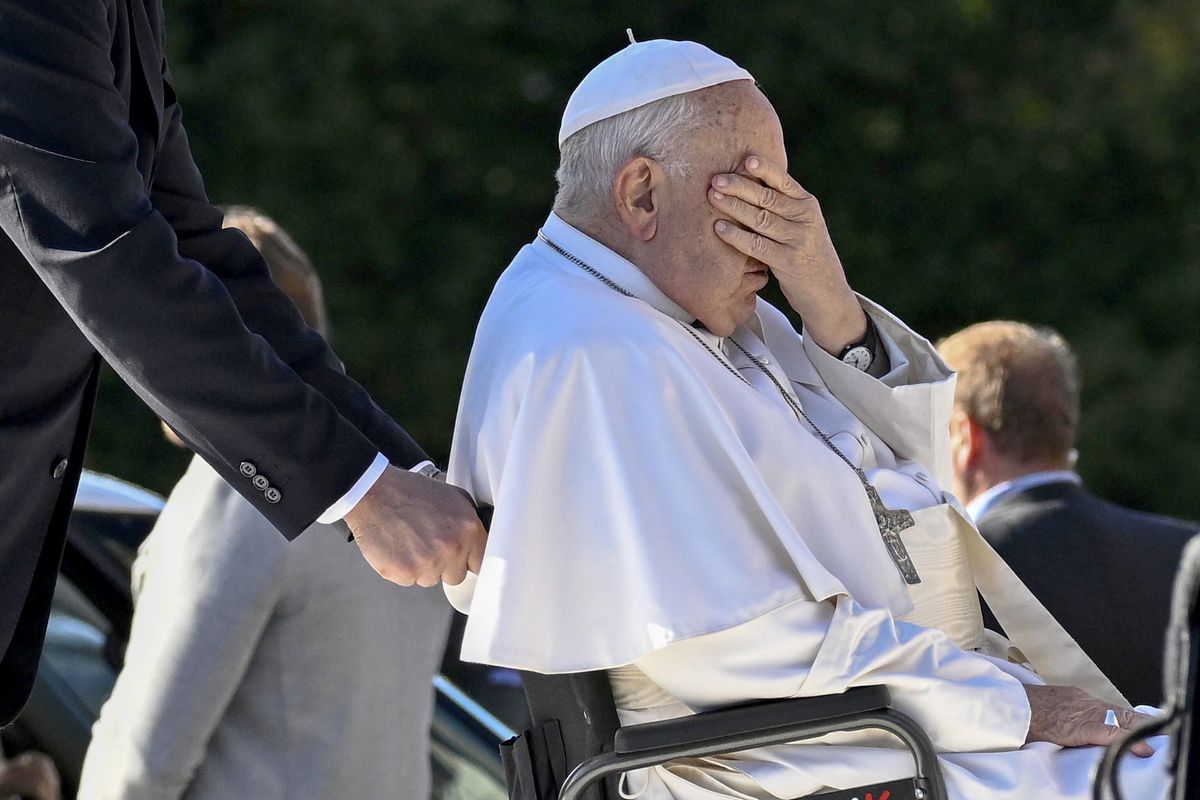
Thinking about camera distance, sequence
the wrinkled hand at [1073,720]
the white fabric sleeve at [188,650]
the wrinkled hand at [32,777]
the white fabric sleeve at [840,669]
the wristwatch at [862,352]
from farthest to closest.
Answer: the wrinkled hand at [32,777], the wristwatch at [862,352], the white fabric sleeve at [188,650], the wrinkled hand at [1073,720], the white fabric sleeve at [840,669]

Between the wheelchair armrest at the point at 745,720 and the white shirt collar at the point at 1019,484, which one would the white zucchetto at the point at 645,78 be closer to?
the wheelchair armrest at the point at 745,720

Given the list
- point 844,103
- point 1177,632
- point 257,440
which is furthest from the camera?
point 844,103

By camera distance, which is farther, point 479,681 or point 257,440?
point 479,681

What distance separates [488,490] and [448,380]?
9.26 metres

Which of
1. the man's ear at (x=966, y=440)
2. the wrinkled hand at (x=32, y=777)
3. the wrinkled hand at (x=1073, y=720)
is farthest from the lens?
the man's ear at (x=966, y=440)

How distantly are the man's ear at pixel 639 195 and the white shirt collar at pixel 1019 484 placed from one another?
5.59ft

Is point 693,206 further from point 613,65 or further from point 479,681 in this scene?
point 479,681

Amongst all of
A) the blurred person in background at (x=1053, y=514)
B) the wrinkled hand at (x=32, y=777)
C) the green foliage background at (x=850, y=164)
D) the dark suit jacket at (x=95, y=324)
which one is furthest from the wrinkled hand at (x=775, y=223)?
the green foliage background at (x=850, y=164)

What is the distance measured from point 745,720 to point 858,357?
0.99 metres

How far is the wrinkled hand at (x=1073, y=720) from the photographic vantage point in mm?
2629

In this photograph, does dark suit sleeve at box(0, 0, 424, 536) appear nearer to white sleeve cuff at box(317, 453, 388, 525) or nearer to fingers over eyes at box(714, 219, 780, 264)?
white sleeve cuff at box(317, 453, 388, 525)

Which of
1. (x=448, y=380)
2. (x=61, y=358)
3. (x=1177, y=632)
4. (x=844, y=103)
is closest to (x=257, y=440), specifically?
(x=61, y=358)

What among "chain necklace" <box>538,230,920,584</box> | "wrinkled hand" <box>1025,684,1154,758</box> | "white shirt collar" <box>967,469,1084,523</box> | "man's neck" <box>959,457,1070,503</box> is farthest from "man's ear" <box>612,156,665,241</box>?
"man's neck" <box>959,457,1070,503</box>

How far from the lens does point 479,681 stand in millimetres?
4562
